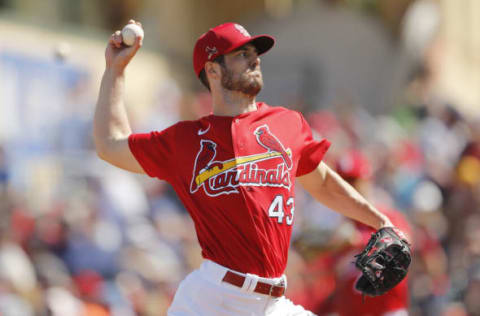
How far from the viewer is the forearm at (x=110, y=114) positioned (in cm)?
402

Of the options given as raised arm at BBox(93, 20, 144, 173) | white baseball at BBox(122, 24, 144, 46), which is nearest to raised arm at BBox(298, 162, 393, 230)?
raised arm at BBox(93, 20, 144, 173)

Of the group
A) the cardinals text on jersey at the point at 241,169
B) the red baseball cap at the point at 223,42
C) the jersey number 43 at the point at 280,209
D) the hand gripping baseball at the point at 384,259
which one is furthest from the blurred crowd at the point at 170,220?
the red baseball cap at the point at 223,42

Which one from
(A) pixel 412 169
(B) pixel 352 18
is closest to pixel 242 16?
(B) pixel 352 18

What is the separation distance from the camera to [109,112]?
4051mm

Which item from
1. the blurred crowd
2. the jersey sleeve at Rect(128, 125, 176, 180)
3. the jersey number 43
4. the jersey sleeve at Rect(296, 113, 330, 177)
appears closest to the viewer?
the jersey number 43

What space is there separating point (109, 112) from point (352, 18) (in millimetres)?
12869

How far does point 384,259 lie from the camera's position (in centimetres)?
393

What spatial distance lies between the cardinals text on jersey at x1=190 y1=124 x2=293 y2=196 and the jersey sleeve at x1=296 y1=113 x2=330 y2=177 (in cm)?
17

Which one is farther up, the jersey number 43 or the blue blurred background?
the jersey number 43

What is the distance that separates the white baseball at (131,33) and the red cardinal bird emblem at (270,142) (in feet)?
2.81

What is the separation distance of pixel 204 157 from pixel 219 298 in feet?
2.38

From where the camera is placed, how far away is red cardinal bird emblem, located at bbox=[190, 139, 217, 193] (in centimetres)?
384

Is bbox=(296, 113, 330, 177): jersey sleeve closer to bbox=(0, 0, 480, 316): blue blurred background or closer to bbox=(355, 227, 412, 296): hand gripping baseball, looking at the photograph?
bbox=(355, 227, 412, 296): hand gripping baseball

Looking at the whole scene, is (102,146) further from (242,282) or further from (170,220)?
(170,220)
